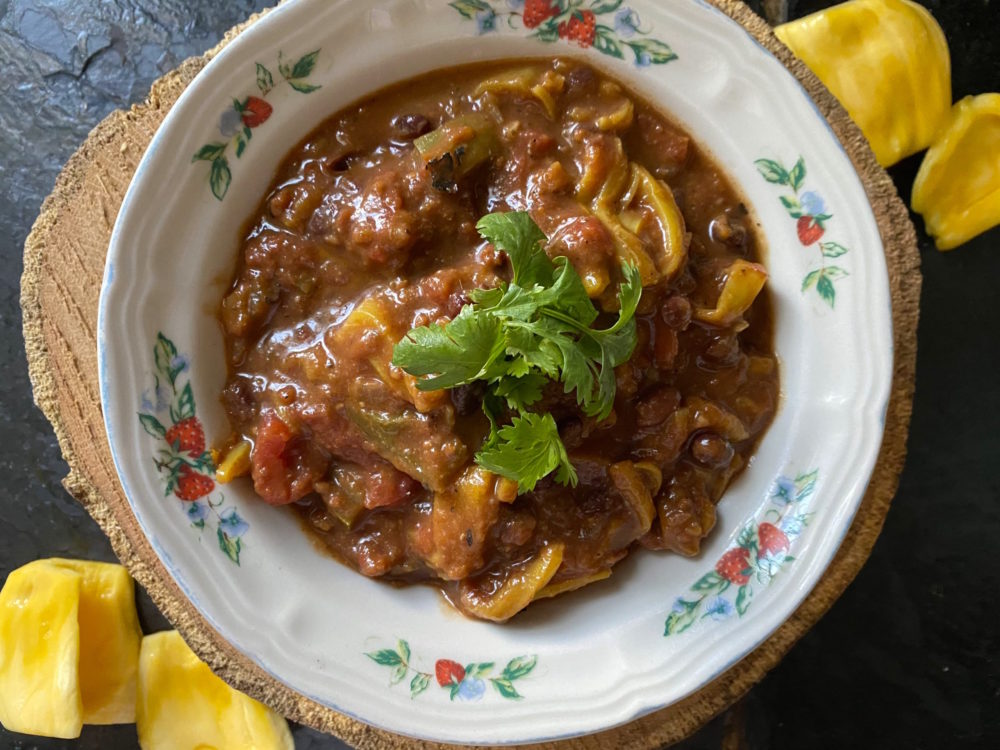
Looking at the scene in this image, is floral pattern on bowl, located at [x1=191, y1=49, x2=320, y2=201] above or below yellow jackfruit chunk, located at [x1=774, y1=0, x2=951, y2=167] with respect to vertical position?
above

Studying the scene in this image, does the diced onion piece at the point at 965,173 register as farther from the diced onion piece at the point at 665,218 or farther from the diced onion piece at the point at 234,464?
the diced onion piece at the point at 234,464

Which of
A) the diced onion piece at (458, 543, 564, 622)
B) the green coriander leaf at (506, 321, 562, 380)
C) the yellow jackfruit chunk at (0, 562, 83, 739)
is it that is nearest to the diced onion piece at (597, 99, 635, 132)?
the green coriander leaf at (506, 321, 562, 380)

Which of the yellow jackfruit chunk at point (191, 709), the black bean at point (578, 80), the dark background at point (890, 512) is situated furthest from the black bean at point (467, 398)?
the dark background at point (890, 512)

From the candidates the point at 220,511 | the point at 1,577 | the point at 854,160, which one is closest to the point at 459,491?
the point at 220,511

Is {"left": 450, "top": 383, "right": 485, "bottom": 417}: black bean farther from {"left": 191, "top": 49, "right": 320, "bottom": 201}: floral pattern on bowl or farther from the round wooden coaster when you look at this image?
the round wooden coaster

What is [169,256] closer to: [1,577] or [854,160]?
[1,577]

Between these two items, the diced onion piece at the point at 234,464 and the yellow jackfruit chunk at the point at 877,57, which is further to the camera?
the yellow jackfruit chunk at the point at 877,57
